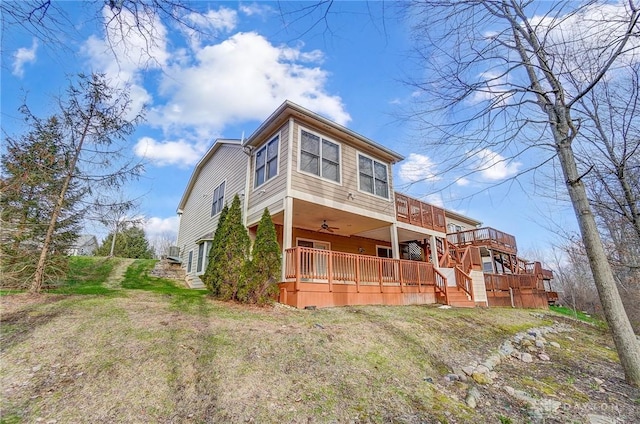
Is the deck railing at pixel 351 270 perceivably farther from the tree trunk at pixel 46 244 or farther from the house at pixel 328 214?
the tree trunk at pixel 46 244

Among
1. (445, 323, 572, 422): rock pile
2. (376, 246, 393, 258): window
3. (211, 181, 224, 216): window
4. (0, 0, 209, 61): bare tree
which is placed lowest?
(445, 323, 572, 422): rock pile

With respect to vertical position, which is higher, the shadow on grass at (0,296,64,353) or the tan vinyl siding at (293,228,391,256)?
the tan vinyl siding at (293,228,391,256)

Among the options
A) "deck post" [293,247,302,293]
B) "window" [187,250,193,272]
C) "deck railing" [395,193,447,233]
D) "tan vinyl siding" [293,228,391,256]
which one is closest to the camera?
"deck post" [293,247,302,293]

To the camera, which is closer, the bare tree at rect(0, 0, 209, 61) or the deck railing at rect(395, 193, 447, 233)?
the bare tree at rect(0, 0, 209, 61)

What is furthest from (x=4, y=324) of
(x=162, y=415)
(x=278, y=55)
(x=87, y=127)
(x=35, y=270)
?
(x=278, y=55)

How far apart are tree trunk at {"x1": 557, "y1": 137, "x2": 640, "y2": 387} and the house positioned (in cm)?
537

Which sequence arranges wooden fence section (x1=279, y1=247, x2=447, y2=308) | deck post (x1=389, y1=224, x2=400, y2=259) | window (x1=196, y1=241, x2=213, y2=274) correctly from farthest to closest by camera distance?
1. window (x1=196, y1=241, x2=213, y2=274)
2. deck post (x1=389, y1=224, x2=400, y2=259)
3. wooden fence section (x1=279, y1=247, x2=447, y2=308)

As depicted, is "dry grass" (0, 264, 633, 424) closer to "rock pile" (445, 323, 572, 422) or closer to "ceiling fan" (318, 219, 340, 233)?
"rock pile" (445, 323, 572, 422)

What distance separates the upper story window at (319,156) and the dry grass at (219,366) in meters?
4.87

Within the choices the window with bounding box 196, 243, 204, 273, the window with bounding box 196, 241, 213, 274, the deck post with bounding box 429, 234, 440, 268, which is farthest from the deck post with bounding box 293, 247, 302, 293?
the deck post with bounding box 429, 234, 440, 268

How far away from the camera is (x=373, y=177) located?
37.8 ft

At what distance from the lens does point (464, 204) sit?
5.04 metres

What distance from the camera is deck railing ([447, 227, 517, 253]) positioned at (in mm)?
19266

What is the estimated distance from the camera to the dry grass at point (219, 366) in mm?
2969
